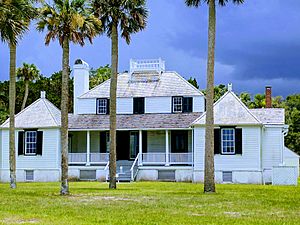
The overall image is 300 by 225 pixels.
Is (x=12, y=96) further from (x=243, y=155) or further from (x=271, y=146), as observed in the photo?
(x=271, y=146)

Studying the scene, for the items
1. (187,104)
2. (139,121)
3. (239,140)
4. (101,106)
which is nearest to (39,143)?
(101,106)

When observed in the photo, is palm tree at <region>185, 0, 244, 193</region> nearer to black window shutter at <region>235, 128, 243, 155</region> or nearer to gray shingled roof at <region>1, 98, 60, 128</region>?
black window shutter at <region>235, 128, 243, 155</region>

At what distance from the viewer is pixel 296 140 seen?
2633 inches

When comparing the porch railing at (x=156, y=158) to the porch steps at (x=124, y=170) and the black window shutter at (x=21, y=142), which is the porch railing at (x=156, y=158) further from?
the black window shutter at (x=21, y=142)

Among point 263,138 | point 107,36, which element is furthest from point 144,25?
point 263,138

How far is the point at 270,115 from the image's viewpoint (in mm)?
39938

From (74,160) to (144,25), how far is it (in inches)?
581

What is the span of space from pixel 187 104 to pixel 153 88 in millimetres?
3094

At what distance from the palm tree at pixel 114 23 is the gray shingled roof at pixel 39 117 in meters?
12.3

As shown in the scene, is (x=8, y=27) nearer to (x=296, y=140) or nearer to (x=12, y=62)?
(x=12, y=62)

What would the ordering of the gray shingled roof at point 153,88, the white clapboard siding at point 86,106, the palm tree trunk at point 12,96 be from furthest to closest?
the white clapboard siding at point 86,106 → the gray shingled roof at point 153,88 → the palm tree trunk at point 12,96

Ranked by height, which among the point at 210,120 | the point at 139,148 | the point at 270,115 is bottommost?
the point at 139,148

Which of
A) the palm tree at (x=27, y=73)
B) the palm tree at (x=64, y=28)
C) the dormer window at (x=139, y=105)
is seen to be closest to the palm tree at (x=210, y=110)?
the palm tree at (x=64, y=28)

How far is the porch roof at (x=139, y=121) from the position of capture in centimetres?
4109
